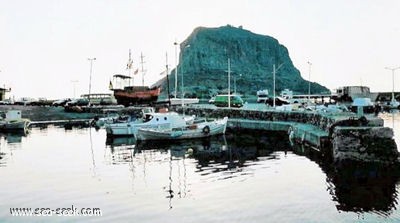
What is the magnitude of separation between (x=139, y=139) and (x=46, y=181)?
717 inches

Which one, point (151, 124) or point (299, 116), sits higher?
point (299, 116)

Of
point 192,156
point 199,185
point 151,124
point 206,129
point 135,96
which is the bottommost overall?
point 199,185

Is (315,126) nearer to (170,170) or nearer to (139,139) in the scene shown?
(139,139)

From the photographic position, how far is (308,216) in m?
17.0

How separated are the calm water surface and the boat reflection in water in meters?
0.04

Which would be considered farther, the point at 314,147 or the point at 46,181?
the point at 314,147

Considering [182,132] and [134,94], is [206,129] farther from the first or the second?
[134,94]

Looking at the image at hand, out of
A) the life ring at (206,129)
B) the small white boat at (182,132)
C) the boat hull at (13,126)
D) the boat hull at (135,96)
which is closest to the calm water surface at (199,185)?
the small white boat at (182,132)

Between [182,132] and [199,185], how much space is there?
20075 mm

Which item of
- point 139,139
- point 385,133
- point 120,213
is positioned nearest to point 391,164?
point 385,133

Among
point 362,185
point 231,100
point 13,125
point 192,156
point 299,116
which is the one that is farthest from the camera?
point 231,100

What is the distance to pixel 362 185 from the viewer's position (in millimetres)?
21703

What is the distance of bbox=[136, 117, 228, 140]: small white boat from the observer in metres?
41.4

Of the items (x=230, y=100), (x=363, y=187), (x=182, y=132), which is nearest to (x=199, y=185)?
(x=363, y=187)
